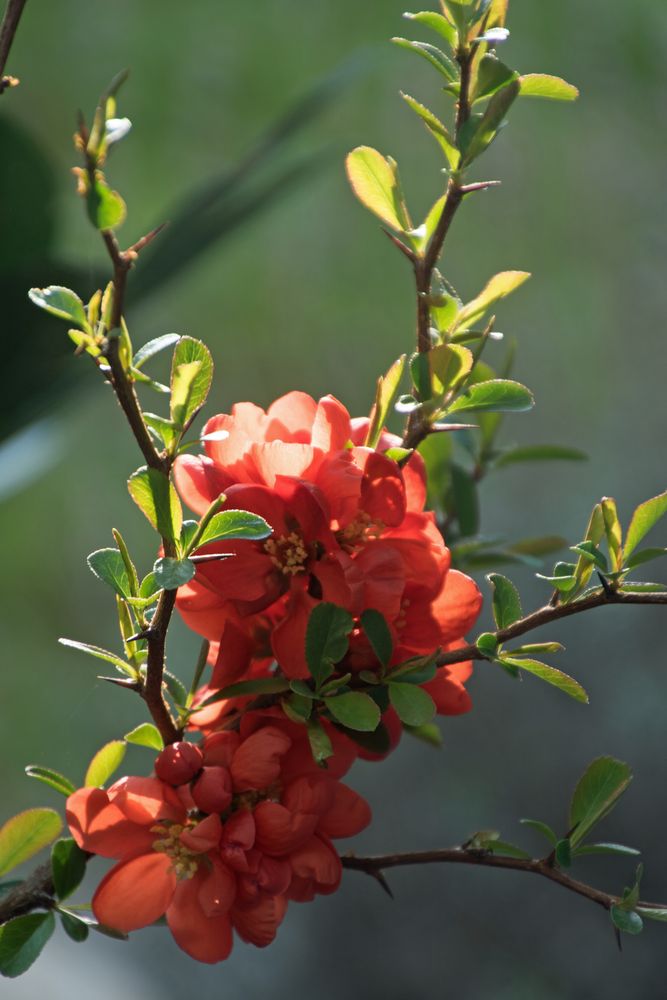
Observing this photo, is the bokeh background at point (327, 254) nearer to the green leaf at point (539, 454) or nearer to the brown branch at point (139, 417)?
the green leaf at point (539, 454)

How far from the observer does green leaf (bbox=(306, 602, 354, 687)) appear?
173 mm

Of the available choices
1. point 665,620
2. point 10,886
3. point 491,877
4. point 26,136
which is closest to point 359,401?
point 665,620

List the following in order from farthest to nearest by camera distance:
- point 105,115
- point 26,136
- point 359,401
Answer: point 359,401 < point 26,136 < point 105,115

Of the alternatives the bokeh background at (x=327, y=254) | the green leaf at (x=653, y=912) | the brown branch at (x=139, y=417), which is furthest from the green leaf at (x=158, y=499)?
the bokeh background at (x=327, y=254)

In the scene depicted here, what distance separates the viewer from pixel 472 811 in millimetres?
938

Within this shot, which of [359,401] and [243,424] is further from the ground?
[243,424]

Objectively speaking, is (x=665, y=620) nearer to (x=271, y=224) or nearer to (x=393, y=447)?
(x=271, y=224)

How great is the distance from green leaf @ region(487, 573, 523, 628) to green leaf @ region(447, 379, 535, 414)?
0.03 meters

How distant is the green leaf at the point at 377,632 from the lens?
0.18 meters

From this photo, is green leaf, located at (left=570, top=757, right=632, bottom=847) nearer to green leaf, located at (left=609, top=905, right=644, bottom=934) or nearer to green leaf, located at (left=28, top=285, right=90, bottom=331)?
green leaf, located at (left=609, top=905, right=644, bottom=934)

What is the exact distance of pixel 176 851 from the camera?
7.2 inches

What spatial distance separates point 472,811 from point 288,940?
0.19 meters

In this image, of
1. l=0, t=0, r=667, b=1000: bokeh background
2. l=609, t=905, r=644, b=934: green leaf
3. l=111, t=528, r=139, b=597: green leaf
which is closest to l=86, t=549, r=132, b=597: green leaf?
l=111, t=528, r=139, b=597: green leaf

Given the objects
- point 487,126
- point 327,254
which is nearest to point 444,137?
point 487,126
